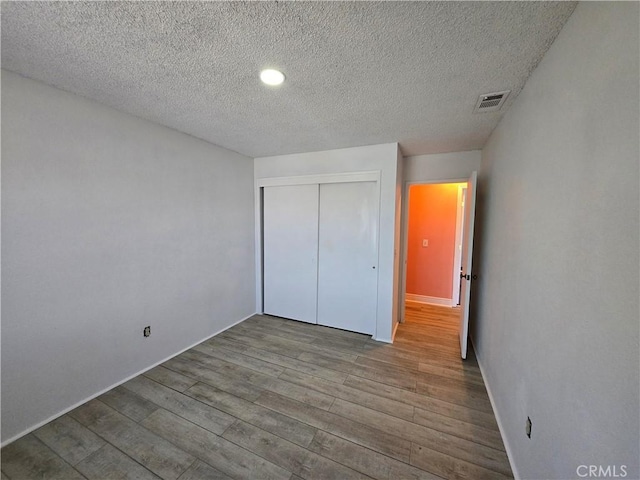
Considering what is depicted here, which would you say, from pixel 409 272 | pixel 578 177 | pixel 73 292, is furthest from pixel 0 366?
pixel 409 272

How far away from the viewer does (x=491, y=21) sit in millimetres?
1099

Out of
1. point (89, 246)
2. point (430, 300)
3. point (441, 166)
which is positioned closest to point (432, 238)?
point (430, 300)

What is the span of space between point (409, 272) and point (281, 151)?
10.3 feet

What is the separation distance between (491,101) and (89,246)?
330 cm

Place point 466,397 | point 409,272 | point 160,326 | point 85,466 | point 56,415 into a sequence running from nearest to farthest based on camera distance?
point 85,466
point 56,415
point 466,397
point 160,326
point 409,272

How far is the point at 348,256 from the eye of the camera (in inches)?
126

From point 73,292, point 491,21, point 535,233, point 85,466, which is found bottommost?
point 85,466

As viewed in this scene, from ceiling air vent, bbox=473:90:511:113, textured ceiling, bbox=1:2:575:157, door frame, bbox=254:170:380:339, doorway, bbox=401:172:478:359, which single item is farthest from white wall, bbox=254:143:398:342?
doorway, bbox=401:172:478:359

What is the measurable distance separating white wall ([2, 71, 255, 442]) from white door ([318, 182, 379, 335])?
Answer: 4.95 feet

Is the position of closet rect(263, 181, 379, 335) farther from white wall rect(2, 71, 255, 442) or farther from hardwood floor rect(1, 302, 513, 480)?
white wall rect(2, 71, 255, 442)

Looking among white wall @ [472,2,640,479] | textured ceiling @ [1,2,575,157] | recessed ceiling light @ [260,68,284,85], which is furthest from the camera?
recessed ceiling light @ [260,68,284,85]

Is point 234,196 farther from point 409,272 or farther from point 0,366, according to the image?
point 409,272

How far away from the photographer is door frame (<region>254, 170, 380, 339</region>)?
2935 mm

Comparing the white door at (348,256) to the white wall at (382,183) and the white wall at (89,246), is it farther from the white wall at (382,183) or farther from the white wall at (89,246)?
the white wall at (89,246)
